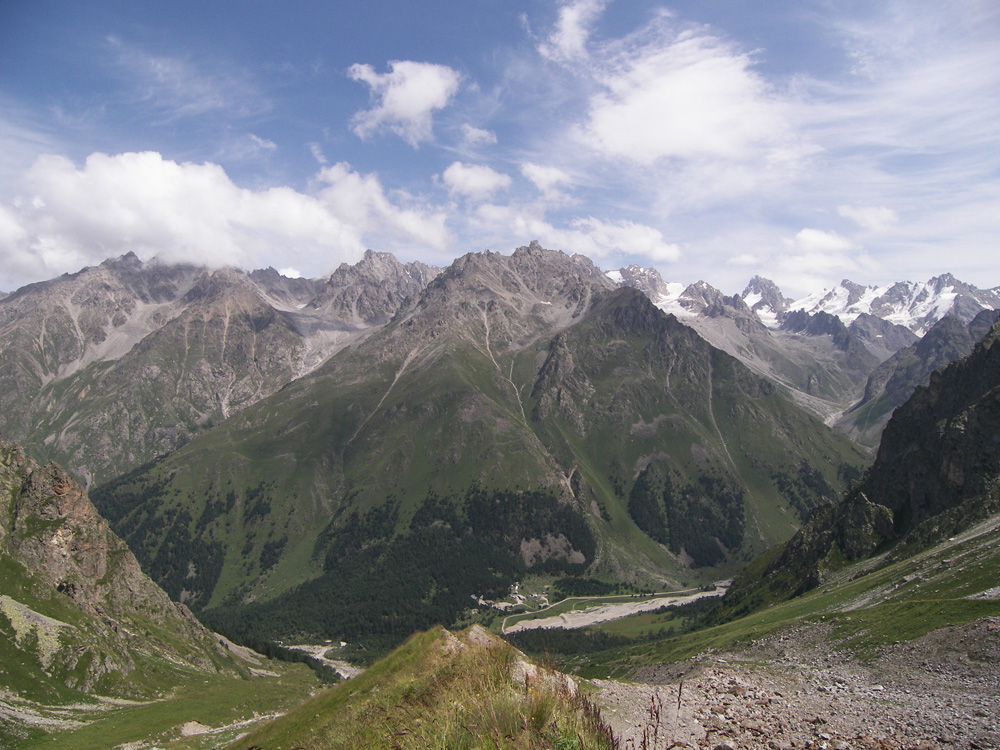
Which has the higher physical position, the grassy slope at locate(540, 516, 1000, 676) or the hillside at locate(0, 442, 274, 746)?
the hillside at locate(0, 442, 274, 746)

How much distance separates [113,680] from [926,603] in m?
116

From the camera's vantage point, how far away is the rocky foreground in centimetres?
2178

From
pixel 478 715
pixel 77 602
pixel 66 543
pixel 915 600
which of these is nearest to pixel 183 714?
pixel 77 602

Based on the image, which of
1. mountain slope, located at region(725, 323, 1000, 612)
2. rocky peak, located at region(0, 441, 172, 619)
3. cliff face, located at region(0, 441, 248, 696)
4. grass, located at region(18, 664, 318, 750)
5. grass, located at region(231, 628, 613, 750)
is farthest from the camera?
rocky peak, located at region(0, 441, 172, 619)

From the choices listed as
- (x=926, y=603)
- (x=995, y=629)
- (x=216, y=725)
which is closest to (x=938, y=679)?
(x=995, y=629)

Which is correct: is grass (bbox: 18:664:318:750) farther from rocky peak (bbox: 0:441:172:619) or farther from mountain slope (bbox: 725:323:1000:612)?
mountain slope (bbox: 725:323:1000:612)

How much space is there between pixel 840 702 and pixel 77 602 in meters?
130

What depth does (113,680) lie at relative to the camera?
91.4 meters

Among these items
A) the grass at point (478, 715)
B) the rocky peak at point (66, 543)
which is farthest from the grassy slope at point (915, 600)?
the rocky peak at point (66, 543)

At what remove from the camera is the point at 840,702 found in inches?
1189

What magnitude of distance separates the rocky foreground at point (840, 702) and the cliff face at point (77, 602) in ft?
319

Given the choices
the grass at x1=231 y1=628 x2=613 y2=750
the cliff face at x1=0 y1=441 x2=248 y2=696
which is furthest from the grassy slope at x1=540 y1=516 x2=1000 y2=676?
→ the cliff face at x1=0 y1=441 x2=248 y2=696

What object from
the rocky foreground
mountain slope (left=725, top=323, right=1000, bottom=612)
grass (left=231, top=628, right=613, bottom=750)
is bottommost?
mountain slope (left=725, top=323, right=1000, bottom=612)

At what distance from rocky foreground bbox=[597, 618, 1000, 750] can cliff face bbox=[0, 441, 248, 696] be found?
97.1 m
